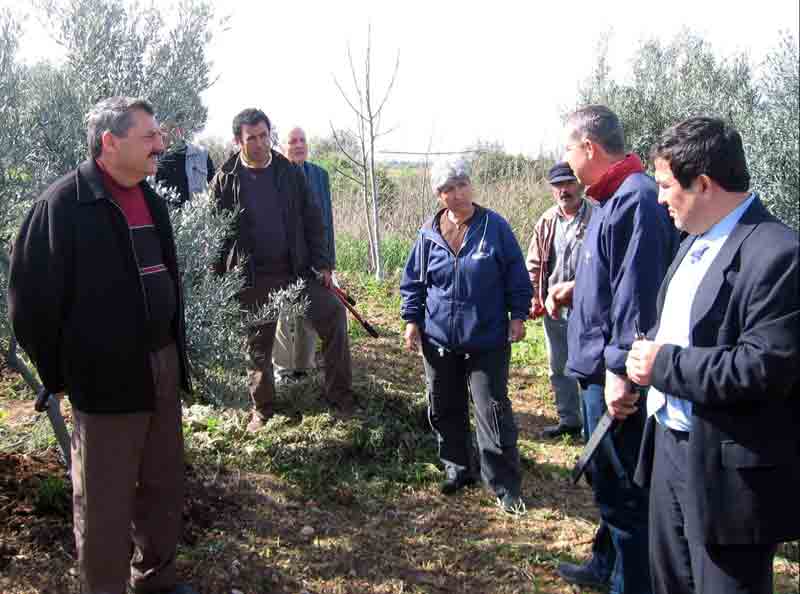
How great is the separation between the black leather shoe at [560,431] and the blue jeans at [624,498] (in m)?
2.45

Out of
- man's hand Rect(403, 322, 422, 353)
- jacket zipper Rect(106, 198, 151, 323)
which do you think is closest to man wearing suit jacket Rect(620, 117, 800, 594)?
jacket zipper Rect(106, 198, 151, 323)

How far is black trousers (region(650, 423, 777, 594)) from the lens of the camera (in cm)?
210

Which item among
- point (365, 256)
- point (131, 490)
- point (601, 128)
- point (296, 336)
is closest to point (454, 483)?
point (296, 336)

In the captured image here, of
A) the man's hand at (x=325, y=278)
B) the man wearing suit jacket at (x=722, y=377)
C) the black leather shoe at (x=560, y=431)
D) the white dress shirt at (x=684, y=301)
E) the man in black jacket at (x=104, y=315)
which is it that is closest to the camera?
the man wearing suit jacket at (x=722, y=377)

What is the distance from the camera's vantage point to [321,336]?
5152mm

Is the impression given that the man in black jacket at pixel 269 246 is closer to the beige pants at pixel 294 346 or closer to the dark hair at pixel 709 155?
the beige pants at pixel 294 346

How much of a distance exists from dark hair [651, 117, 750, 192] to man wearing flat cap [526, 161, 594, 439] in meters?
2.72

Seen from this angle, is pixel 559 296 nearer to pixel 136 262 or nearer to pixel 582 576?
pixel 582 576

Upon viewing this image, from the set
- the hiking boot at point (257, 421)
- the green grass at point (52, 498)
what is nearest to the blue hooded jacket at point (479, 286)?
the hiking boot at point (257, 421)

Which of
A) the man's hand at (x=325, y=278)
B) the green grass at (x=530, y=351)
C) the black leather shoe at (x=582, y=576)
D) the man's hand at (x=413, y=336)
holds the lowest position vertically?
the black leather shoe at (x=582, y=576)

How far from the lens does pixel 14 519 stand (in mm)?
3525

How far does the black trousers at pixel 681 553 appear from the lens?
210cm

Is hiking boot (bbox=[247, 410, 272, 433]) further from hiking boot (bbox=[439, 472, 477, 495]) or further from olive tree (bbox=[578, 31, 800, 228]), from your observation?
olive tree (bbox=[578, 31, 800, 228])

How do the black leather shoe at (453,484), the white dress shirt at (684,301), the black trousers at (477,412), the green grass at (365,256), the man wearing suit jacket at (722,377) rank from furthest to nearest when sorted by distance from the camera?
the green grass at (365,256)
the black leather shoe at (453,484)
the black trousers at (477,412)
the white dress shirt at (684,301)
the man wearing suit jacket at (722,377)
